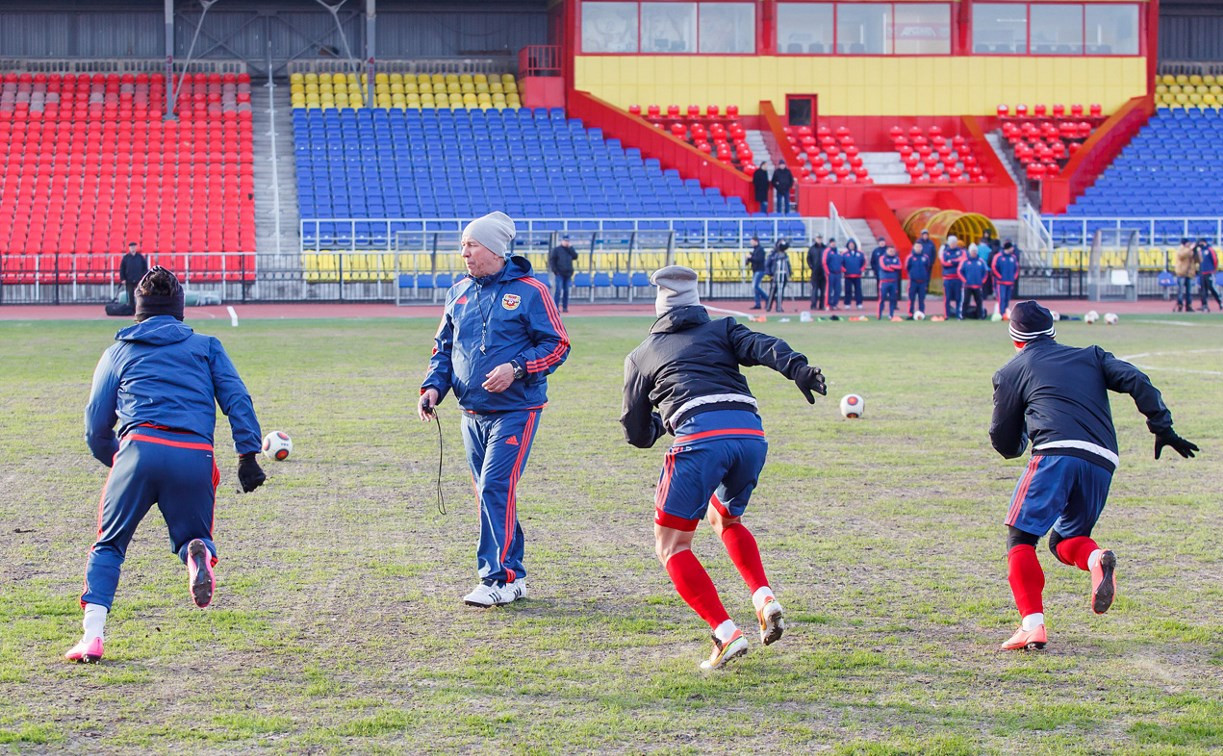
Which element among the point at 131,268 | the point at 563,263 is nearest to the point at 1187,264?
the point at 563,263

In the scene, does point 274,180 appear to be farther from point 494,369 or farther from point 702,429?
point 702,429

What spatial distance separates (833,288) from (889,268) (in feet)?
12.9

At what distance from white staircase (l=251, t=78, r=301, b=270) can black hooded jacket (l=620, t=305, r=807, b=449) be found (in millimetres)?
31240

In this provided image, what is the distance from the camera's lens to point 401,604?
25.9 ft

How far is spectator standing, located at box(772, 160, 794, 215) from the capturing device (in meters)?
43.3

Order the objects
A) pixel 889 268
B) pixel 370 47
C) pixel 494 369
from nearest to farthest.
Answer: pixel 494 369 → pixel 889 268 → pixel 370 47

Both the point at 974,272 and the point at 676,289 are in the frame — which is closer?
the point at 676,289

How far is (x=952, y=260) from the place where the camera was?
104ft

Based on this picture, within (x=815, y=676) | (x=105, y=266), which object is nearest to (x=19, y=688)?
(x=815, y=676)

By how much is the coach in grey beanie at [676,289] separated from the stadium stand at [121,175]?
3128 centimetres

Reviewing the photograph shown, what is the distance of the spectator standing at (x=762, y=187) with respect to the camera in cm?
4344

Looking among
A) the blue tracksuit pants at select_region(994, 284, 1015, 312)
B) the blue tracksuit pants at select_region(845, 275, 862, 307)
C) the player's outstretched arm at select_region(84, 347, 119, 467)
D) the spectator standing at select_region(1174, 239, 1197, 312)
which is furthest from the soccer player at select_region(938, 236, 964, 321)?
the player's outstretched arm at select_region(84, 347, 119, 467)

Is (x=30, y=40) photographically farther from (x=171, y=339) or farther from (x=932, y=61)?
(x=171, y=339)

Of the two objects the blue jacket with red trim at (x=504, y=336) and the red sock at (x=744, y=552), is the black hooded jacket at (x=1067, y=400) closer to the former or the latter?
the red sock at (x=744, y=552)
